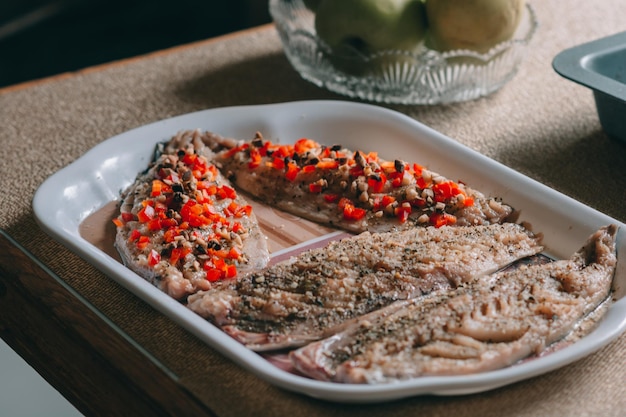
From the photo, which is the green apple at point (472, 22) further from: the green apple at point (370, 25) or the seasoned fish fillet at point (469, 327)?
the seasoned fish fillet at point (469, 327)

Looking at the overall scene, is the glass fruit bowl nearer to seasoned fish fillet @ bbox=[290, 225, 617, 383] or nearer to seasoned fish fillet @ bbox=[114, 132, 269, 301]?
seasoned fish fillet @ bbox=[114, 132, 269, 301]

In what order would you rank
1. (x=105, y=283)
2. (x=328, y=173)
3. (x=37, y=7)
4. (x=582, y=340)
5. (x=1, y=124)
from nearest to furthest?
1. (x=582, y=340)
2. (x=105, y=283)
3. (x=328, y=173)
4. (x=1, y=124)
5. (x=37, y=7)

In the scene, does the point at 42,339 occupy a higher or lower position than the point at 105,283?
lower

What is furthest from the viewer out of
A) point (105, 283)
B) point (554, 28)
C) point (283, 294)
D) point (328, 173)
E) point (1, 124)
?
point (554, 28)

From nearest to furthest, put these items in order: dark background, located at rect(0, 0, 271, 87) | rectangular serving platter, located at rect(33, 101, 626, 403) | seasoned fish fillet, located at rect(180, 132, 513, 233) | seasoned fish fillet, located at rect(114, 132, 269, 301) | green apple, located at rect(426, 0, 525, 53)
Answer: rectangular serving platter, located at rect(33, 101, 626, 403) → seasoned fish fillet, located at rect(114, 132, 269, 301) → seasoned fish fillet, located at rect(180, 132, 513, 233) → green apple, located at rect(426, 0, 525, 53) → dark background, located at rect(0, 0, 271, 87)

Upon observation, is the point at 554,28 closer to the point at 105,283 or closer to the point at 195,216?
the point at 195,216

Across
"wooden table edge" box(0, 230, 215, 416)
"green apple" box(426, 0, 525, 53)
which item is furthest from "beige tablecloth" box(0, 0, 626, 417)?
"green apple" box(426, 0, 525, 53)

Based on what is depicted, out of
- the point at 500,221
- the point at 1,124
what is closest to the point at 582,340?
the point at 500,221
